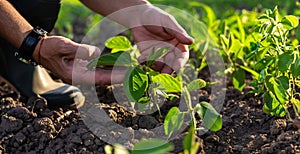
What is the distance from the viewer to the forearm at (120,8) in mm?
2182

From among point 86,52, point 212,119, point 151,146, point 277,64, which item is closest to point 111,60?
point 86,52

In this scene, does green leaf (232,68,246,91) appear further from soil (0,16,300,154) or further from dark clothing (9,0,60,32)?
dark clothing (9,0,60,32)

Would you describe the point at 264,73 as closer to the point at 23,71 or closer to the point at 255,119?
the point at 255,119

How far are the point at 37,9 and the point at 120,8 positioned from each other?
14.1 inches

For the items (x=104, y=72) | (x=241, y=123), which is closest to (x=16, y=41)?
(x=104, y=72)

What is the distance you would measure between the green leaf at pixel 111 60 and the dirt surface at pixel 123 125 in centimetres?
21

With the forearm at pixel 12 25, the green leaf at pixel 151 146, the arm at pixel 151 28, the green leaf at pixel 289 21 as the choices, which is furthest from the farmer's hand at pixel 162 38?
the green leaf at pixel 151 146

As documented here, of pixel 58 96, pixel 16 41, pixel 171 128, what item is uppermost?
pixel 16 41

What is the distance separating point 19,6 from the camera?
7.46 ft

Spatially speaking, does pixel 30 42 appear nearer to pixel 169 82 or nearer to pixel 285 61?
pixel 169 82

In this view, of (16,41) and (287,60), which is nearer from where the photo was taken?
(287,60)

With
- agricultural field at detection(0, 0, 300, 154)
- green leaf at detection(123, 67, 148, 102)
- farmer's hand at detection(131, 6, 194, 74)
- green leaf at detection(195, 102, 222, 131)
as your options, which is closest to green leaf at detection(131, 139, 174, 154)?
agricultural field at detection(0, 0, 300, 154)

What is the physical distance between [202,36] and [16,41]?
2.92ft

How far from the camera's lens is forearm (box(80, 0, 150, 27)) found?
7.16 feet
